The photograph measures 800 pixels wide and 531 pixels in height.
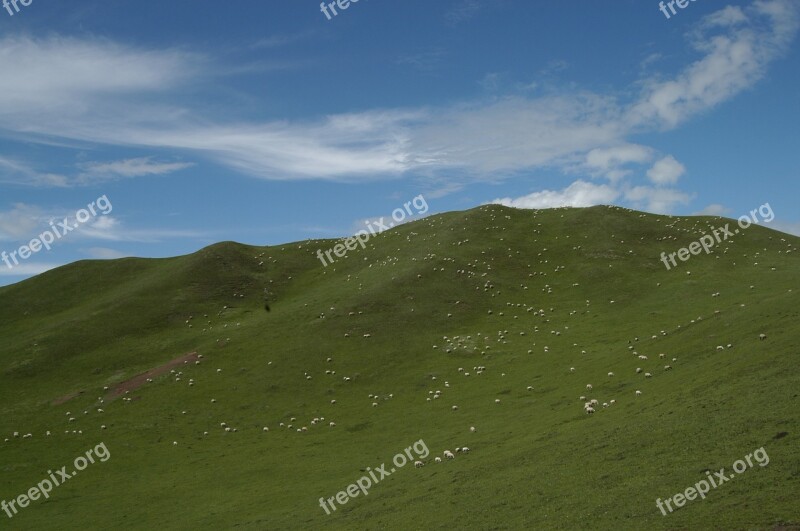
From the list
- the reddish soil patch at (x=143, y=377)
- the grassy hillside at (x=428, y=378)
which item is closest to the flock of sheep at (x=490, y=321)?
the grassy hillside at (x=428, y=378)

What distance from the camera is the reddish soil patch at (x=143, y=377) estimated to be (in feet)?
204

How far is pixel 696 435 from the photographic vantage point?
25625mm

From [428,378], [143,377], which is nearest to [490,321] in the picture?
[428,378]

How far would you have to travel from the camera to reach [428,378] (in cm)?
5619

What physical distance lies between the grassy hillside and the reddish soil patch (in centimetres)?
130

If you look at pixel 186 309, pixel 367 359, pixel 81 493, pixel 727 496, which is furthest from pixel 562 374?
pixel 186 309

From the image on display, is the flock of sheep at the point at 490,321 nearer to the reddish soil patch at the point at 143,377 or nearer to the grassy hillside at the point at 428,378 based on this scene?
the grassy hillside at the point at 428,378

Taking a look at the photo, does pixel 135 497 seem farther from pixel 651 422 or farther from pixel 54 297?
pixel 54 297

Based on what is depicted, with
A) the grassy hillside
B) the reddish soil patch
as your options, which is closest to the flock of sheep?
the grassy hillside

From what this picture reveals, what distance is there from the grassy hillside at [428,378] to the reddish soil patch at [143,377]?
4.26 ft

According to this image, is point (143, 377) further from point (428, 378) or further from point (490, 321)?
point (490, 321)

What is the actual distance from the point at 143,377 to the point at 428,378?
31.4m

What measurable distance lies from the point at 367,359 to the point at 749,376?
124 ft

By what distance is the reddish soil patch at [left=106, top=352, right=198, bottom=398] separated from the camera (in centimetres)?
6212
